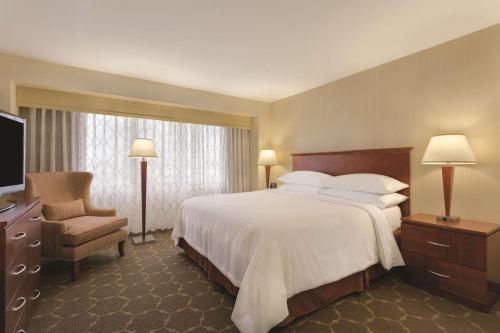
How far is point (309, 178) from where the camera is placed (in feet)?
11.8

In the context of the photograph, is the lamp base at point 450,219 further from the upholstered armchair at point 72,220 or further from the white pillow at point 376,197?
the upholstered armchair at point 72,220

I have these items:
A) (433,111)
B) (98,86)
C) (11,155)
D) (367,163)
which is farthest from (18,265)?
(433,111)

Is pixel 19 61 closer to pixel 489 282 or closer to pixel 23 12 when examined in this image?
pixel 23 12

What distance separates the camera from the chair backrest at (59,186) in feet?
9.12

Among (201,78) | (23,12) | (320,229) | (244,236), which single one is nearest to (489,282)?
(320,229)

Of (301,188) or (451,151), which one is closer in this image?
(451,151)

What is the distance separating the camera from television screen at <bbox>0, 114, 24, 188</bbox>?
5.73 feet

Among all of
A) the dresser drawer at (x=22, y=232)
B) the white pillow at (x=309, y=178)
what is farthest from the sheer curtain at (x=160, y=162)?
the dresser drawer at (x=22, y=232)

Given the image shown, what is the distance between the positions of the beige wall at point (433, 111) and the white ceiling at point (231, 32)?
0.19 metres

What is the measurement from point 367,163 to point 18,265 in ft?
11.8

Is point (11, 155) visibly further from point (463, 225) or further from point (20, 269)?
point (463, 225)

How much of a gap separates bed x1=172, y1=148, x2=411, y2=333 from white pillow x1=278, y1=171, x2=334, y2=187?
48 cm

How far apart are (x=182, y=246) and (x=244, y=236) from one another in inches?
63.1

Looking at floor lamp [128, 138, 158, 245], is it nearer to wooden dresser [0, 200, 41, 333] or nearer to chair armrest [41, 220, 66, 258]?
chair armrest [41, 220, 66, 258]
